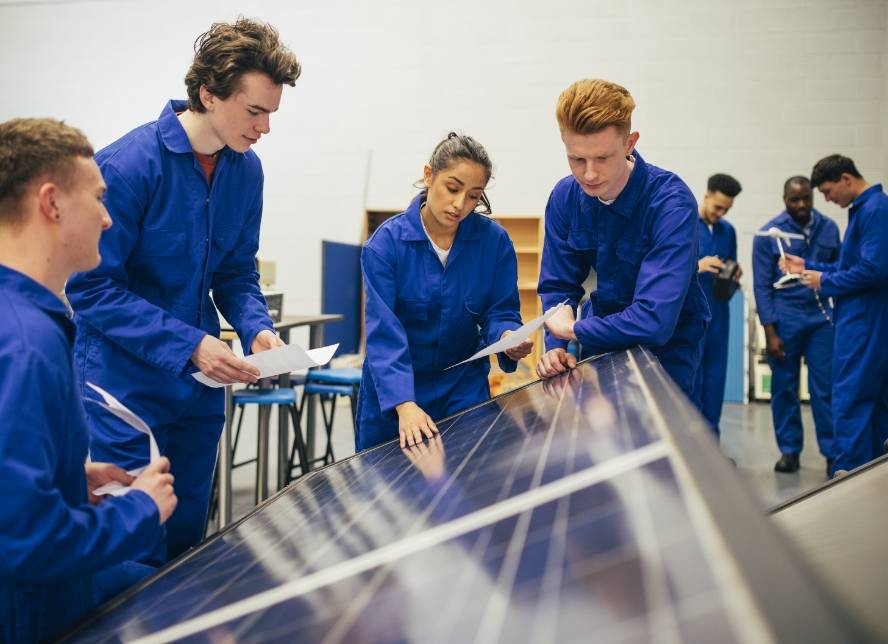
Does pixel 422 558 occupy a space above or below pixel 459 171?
below

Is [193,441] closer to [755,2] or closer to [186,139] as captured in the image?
[186,139]

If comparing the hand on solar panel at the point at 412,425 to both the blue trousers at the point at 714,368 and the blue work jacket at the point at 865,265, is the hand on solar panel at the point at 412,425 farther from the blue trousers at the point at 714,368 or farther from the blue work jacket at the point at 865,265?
the blue trousers at the point at 714,368

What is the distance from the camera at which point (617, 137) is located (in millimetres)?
1719

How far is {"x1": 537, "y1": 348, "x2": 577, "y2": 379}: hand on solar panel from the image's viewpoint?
1.82m

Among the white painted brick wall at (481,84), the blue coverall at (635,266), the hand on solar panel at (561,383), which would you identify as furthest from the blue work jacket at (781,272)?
the hand on solar panel at (561,383)

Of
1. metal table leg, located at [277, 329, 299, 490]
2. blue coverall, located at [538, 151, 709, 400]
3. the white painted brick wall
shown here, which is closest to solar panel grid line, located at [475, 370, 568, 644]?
blue coverall, located at [538, 151, 709, 400]

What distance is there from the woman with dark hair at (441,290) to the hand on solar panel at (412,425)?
0.50 feet

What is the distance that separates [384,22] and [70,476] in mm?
7596

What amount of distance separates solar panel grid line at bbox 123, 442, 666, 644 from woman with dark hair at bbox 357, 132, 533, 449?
1.19 m

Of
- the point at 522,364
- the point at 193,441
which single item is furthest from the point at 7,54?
the point at 193,441

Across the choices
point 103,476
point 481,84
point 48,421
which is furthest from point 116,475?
point 481,84

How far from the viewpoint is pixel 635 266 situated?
1.90 meters

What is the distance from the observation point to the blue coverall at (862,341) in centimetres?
388

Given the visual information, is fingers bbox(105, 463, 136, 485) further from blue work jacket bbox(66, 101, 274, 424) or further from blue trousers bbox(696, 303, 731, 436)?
blue trousers bbox(696, 303, 731, 436)
